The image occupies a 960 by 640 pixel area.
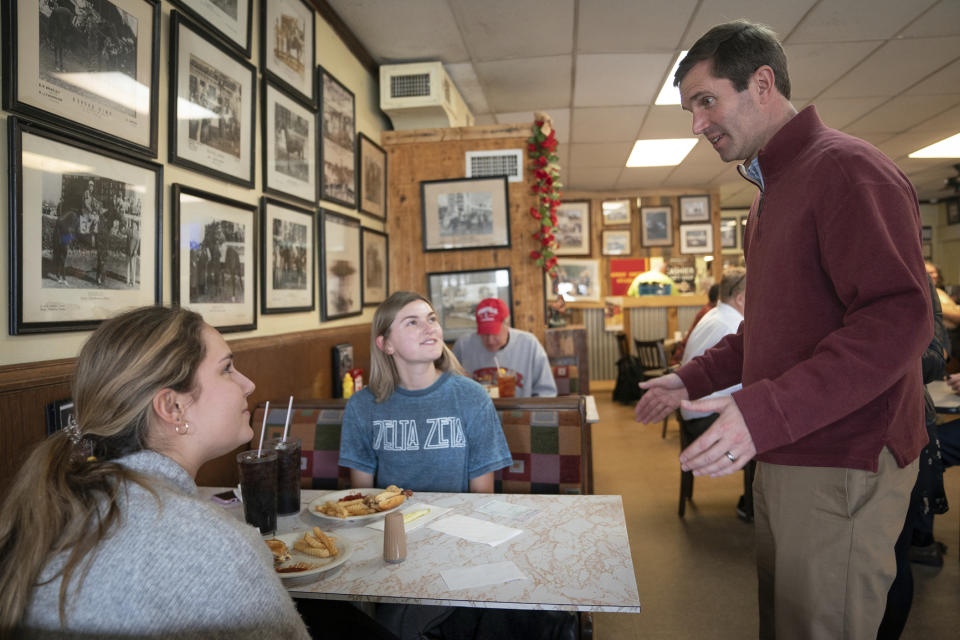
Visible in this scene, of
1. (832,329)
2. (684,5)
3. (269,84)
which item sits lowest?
(832,329)

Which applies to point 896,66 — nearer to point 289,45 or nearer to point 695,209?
point 289,45

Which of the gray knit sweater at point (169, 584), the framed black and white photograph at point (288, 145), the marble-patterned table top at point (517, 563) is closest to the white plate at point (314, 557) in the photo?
the marble-patterned table top at point (517, 563)

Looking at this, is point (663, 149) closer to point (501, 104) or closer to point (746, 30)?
point (501, 104)

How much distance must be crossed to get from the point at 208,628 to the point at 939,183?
494 inches

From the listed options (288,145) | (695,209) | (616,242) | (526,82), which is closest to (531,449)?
(288,145)

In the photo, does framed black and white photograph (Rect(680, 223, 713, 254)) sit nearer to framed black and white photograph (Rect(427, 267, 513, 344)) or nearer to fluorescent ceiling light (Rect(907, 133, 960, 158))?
fluorescent ceiling light (Rect(907, 133, 960, 158))

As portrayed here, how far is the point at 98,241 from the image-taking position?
1822 mm

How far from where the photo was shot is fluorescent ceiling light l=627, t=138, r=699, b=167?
274 inches

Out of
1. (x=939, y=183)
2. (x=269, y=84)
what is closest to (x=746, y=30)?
(x=269, y=84)

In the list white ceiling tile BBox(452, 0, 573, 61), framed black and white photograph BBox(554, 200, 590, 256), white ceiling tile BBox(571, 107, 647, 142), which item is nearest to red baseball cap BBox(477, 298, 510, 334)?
white ceiling tile BBox(452, 0, 573, 61)

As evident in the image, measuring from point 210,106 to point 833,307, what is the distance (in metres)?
2.35

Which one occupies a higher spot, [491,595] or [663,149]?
[663,149]

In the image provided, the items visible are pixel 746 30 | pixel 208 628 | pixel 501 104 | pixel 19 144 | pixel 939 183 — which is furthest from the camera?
pixel 939 183

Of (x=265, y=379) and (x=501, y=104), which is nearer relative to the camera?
(x=265, y=379)
